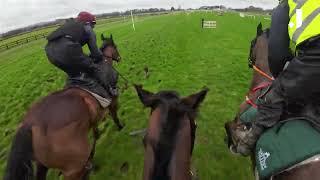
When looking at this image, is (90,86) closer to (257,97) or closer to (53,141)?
(53,141)

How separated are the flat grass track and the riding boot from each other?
233cm

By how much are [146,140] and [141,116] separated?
5.71 meters

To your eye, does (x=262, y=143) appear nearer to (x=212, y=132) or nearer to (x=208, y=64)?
(x=212, y=132)

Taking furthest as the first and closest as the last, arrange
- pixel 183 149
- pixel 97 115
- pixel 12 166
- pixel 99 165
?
pixel 99 165 → pixel 97 115 → pixel 12 166 → pixel 183 149

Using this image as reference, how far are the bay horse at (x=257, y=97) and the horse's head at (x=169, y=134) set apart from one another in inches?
33.8

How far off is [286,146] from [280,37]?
3.37 ft

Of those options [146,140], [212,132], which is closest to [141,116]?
[212,132]

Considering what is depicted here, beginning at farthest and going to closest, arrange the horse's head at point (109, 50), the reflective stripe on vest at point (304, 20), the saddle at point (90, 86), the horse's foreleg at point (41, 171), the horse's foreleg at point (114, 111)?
the horse's head at point (109, 50), the horse's foreleg at point (114, 111), the saddle at point (90, 86), the horse's foreleg at point (41, 171), the reflective stripe on vest at point (304, 20)

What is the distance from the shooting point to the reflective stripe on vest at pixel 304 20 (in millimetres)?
2838

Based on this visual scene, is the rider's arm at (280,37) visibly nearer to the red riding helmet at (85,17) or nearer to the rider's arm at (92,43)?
the rider's arm at (92,43)

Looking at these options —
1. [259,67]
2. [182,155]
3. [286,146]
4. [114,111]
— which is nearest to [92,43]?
[114,111]

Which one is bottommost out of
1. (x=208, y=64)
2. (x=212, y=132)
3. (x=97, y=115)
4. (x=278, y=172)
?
(x=208, y=64)

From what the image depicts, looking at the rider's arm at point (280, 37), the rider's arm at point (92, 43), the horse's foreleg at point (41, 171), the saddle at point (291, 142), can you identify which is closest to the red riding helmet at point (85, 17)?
the rider's arm at point (92, 43)

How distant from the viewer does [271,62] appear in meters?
3.55
